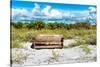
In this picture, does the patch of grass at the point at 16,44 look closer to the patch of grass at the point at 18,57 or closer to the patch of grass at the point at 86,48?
the patch of grass at the point at 18,57

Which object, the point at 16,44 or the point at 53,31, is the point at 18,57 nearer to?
the point at 16,44

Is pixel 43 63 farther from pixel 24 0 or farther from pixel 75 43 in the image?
pixel 24 0

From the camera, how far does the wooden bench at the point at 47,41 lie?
255cm

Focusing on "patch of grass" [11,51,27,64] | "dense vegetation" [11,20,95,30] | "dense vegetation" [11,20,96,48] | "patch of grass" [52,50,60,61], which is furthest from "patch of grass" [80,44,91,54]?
"patch of grass" [11,51,27,64]

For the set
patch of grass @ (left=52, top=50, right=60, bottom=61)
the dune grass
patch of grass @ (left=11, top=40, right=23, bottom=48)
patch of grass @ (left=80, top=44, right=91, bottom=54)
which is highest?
the dune grass

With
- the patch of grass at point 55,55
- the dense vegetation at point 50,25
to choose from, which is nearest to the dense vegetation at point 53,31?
the dense vegetation at point 50,25

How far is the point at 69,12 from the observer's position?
270 centimetres

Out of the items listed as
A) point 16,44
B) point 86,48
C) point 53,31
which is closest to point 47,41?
point 53,31

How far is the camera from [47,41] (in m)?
2.59

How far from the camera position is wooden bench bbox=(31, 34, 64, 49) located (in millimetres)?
2547

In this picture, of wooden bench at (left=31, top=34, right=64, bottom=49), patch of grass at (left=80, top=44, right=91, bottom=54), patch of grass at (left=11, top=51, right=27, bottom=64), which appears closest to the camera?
patch of grass at (left=11, top=51, right=27, bottom=64)

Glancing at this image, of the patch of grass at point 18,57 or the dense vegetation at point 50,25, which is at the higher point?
the dense vegetation at point 50,25

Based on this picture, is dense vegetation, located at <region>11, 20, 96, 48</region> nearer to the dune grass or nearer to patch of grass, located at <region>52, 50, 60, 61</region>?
the dune grass

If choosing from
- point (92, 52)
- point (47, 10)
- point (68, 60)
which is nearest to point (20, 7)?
point (47, 10)
